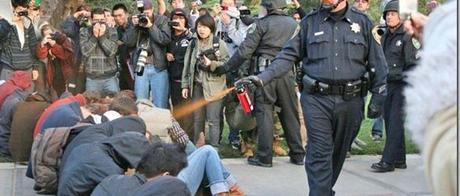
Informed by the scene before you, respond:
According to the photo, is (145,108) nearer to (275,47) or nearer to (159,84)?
(275,47)

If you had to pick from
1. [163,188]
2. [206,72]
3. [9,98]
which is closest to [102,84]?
[9,98]

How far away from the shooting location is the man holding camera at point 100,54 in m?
9.88

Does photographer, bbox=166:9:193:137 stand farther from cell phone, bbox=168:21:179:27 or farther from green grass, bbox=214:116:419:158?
green grass, bbox=214:116:419:158

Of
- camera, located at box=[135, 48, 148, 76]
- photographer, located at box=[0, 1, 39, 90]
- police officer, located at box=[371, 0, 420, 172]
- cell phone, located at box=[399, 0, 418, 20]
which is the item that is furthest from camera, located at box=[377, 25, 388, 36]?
cell phone, located at box=[399, 0, 418, 20]

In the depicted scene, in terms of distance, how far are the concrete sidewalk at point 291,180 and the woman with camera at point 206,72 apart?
77 centimetres

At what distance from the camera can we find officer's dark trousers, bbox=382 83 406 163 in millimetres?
8031

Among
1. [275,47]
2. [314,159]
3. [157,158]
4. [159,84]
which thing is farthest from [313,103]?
[159,84]

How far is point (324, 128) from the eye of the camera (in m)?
5.85

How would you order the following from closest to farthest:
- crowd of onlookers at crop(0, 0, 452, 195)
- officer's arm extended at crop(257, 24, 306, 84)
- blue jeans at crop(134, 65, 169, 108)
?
officer's arm extended at crop(257, 24, 306, 84)
crowd of onlookers at crop(0, 0, 452, 195)
blue jeans at crop(134, 65, 169, 108)

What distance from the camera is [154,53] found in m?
9.81

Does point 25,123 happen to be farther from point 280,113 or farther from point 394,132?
point 394,132

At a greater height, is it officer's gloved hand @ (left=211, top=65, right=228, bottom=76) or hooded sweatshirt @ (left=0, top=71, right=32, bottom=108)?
officer's gloved hand @ (left=211, top=65, right=228, bottom=76)

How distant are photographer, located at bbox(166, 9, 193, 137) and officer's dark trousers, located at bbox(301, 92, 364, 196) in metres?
3.83

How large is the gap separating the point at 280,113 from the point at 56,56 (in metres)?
3.57
